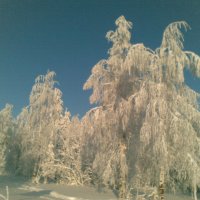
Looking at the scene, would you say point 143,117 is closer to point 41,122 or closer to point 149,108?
point 149,108

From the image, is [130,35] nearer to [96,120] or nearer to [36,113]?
[96,120]

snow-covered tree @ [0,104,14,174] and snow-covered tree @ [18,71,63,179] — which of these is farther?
snow-covered tree @ [0,104,14,174]

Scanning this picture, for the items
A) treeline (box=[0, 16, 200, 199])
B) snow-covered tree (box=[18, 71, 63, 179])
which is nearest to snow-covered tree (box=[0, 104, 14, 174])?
snow-covered tree (box=[18, 71, 63, 179])

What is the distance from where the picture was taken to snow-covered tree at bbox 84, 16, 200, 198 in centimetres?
1424

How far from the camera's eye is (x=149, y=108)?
47.0 feet

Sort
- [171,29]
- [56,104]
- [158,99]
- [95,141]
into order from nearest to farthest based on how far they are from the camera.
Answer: [158,99] → [171,29] → [95,141] → [56,104]

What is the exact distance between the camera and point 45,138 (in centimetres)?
3052

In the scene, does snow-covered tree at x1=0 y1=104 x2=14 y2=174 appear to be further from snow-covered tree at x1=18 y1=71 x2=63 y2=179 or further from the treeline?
the treeline

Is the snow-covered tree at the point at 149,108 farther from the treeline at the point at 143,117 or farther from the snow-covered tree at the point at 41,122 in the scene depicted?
the snow-covered tree at the point at 41,122

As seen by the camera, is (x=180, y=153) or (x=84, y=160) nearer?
(x=180, y=153)

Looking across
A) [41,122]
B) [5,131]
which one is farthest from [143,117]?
[5,131]

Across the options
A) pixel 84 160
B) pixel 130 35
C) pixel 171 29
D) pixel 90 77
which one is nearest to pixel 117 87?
pixel 90 77

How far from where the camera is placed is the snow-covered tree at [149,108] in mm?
14242

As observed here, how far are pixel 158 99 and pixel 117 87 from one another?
4.21m
